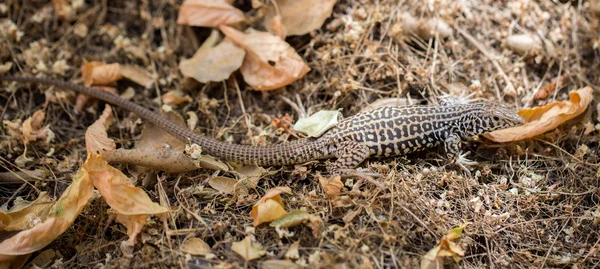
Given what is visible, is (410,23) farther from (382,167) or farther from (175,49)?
Result: (175,49)

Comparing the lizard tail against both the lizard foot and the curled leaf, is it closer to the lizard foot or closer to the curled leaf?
the curled leaf

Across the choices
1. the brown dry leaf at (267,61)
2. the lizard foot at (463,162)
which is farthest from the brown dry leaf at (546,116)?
the brown dry leaf at (267,61)

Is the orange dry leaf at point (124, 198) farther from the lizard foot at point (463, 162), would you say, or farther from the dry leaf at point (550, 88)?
the dry leaf at point (550, 88)

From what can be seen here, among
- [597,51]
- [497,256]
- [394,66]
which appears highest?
[597,51]

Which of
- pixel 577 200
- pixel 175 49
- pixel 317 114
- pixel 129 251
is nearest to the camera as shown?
pixel 129 251

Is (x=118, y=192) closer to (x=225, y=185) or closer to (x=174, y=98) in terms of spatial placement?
(x=225, y=185)

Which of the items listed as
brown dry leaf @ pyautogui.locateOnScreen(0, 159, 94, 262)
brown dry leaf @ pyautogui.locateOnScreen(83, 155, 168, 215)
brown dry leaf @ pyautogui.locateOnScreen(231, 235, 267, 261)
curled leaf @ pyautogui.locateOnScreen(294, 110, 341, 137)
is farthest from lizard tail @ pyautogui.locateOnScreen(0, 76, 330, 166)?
brown dry leaf @ pyautogui.locateOnScreen(0, 159, 94, 262)

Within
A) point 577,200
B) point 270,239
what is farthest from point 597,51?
point 270,239
